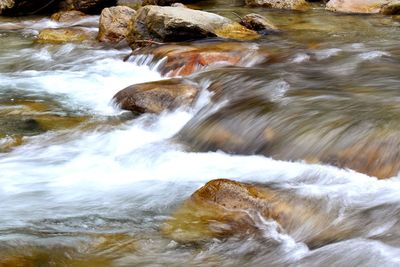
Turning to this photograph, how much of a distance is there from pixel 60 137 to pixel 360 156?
3546 mm

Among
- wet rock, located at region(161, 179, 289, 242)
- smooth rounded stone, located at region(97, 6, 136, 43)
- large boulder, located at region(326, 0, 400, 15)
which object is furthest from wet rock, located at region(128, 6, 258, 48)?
wet rock, located at region(161, 179, 289, 242)

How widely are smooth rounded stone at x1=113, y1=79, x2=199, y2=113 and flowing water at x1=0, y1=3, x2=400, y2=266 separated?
155mm

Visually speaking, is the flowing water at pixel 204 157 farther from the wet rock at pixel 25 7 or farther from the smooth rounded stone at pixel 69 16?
the wet rock at pixel 25 7

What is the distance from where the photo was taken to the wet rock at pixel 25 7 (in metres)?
16.9

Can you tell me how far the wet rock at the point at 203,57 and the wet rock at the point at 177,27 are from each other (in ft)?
2.78

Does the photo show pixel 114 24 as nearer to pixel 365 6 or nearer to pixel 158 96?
pixel 158 96

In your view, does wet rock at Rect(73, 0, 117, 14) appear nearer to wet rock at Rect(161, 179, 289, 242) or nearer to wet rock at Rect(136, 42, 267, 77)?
wet rock at Rect(136, 42, 267, 77)

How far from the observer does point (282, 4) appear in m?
15.4

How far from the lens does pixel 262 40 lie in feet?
34.7

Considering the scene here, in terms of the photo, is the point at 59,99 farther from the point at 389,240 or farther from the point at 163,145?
the point at 389,240

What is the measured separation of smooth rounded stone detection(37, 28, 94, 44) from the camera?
41.4 feet

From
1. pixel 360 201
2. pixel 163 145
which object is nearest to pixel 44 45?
pixel 163 145

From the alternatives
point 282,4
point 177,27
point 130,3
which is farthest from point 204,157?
point 130,3

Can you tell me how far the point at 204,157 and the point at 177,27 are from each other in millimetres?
5204
